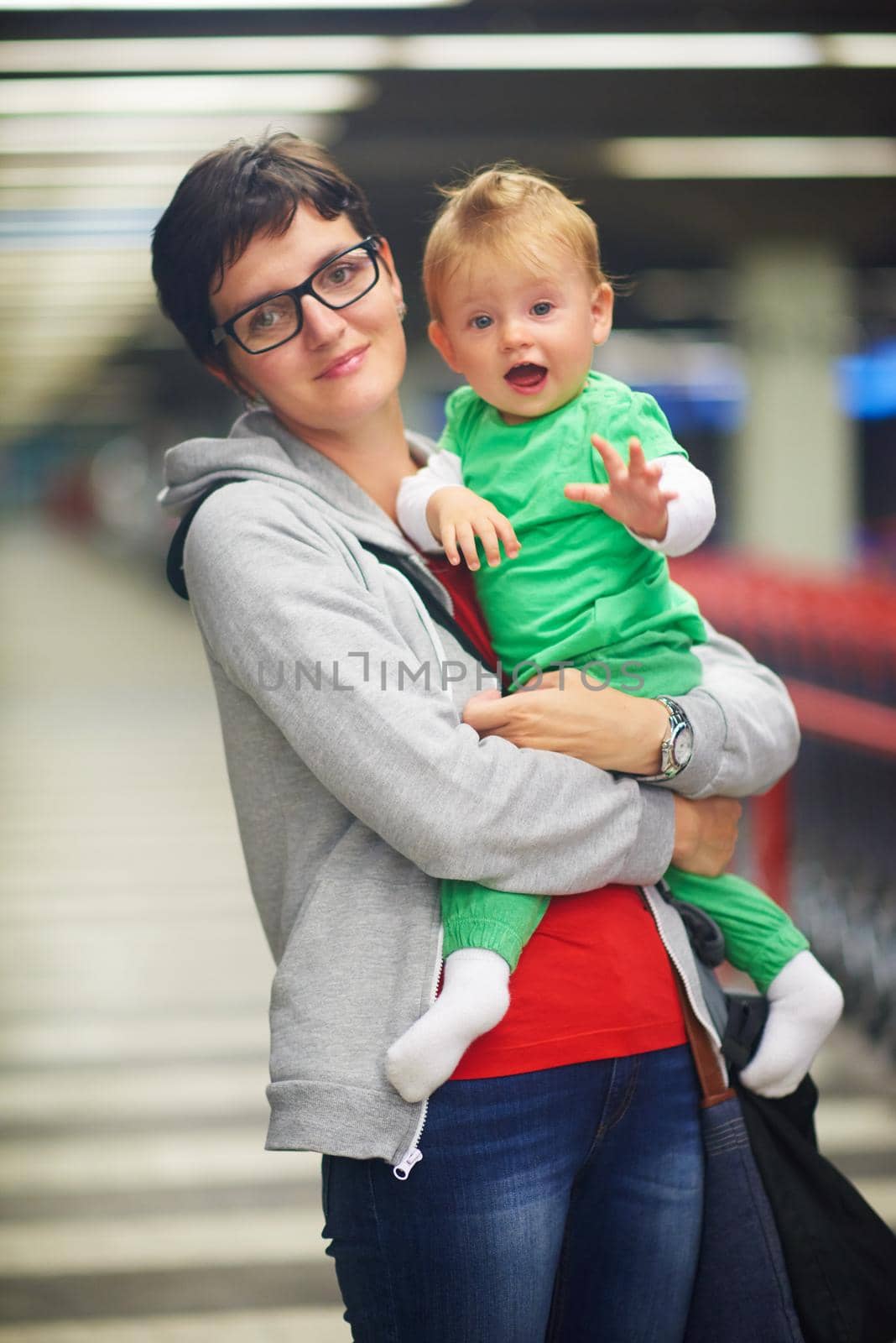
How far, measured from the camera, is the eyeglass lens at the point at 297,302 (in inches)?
55.4

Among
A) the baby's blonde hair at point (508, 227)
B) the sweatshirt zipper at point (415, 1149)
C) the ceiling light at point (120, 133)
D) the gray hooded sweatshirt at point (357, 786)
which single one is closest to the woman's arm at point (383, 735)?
the gray hooded sweatshirt at point (357, 786)

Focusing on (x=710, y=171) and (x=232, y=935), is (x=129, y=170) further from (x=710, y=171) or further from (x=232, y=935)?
(x=710, y=171)

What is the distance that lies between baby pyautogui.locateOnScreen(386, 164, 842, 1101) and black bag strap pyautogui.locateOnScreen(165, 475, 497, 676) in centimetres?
5

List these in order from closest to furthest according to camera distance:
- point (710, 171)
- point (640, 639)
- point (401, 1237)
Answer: point (401, 1237), point (640, 639), point (710, 171)

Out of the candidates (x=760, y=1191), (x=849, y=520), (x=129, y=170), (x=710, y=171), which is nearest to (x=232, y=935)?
(x=129, y=170)

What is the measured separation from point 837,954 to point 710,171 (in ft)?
20.0

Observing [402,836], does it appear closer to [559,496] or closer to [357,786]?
[357,786]

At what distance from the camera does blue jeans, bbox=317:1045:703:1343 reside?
1.30 metres

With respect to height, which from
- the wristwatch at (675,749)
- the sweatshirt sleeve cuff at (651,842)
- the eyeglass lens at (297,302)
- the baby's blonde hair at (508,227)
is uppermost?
the baby's blonde hair at (508,227)

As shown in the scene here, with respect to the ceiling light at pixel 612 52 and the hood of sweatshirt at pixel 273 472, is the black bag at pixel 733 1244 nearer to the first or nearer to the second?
the hood of sweatshirt at pixel 273 472

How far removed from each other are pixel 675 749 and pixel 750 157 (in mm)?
8075

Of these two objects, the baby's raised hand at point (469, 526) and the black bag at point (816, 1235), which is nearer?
the baby's raised hand at point (469, 526)

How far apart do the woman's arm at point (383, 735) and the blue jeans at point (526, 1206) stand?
0.68 ft

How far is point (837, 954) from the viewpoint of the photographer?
A: 4.41 m
